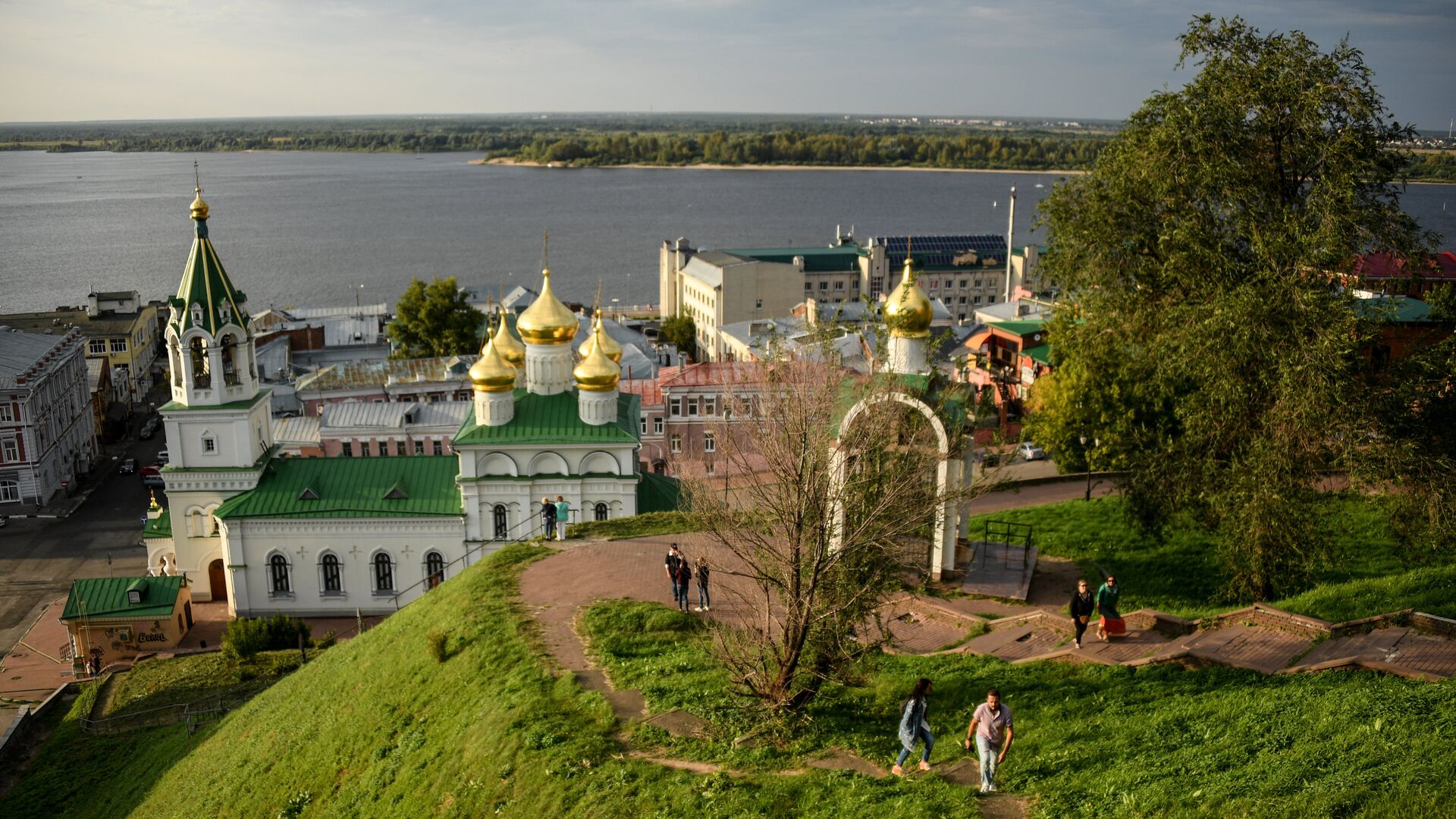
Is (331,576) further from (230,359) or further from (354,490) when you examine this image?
(230,359)

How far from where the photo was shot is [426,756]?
14688 millimetres

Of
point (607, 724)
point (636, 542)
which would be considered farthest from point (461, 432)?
point (607, 724)

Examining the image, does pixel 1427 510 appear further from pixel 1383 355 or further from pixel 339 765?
pixel 339 765

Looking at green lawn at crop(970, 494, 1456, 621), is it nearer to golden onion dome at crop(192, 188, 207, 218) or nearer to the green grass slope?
the green grass slope

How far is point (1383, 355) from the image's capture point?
60.4ft

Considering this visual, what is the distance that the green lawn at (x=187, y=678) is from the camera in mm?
22344

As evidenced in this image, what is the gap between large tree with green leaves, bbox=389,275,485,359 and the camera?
52.9 m

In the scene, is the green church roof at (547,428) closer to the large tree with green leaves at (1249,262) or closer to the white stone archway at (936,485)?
the white stone archway at (936,485)

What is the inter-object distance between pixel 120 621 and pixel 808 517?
837 inches

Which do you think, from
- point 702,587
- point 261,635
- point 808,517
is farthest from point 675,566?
point 261,635

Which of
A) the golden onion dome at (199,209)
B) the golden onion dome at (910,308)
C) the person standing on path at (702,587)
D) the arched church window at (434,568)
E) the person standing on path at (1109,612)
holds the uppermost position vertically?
the golden onion dome at (199,209)

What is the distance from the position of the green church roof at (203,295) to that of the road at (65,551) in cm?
887

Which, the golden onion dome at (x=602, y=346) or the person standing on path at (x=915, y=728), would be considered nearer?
the person standing on path at (x=915, y=728)

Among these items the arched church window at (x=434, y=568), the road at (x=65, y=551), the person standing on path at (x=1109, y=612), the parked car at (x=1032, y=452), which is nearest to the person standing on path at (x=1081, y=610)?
the person standing on path at (x=1109, y=612)
